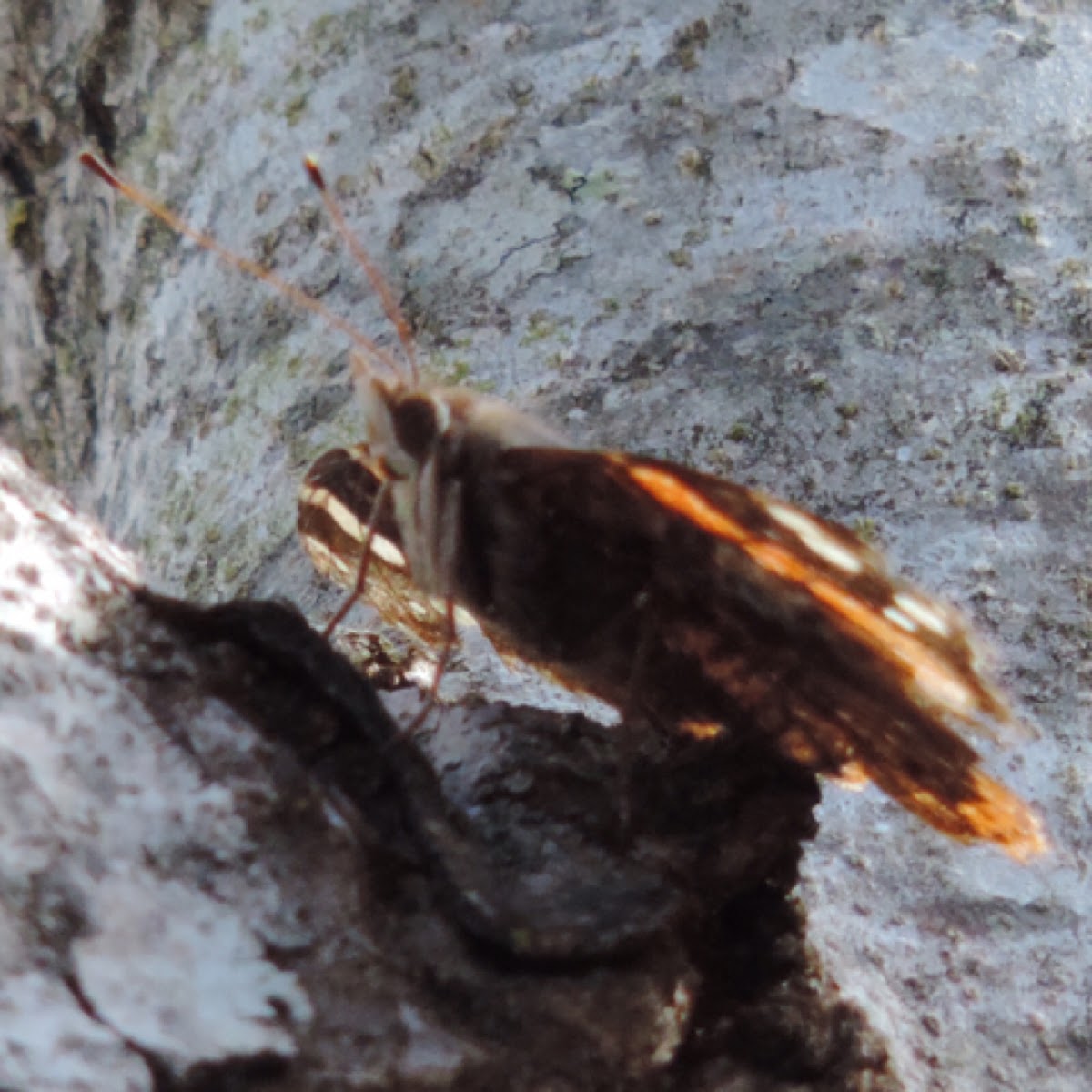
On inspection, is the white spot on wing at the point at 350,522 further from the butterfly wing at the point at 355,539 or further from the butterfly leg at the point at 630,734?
the butterfly leg at the point at 630,734

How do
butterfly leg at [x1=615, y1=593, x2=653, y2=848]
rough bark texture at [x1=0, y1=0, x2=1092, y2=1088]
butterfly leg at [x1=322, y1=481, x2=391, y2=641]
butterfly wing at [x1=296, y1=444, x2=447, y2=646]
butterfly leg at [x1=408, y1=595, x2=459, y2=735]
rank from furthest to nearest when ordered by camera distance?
butterfly wing at [x1=296, y1=444, x2=447, y2=646], butterfly leg at [x1=322, y1=481, x2=391, y2=641], butterfly leg at [x1=408, y1=595, x2=459, y2=735], butterfly leg at [x1=615, y1=593, x2=653, y2=848], rough bark texture at [x1=0, y1=0, x2=1092, y2=1088]

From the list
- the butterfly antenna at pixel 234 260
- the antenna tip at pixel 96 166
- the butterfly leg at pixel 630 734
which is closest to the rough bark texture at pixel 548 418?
the butterfly leg at pixel 630 734

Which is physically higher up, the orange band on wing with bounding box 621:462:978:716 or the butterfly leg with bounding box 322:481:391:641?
the orange band on wing with bounding box 621:462:978:716

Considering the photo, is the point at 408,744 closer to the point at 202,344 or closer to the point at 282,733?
the point at 282,733

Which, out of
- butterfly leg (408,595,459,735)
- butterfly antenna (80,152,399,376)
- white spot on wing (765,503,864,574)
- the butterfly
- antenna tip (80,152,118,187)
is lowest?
butterfly leg (408,595,459,735)

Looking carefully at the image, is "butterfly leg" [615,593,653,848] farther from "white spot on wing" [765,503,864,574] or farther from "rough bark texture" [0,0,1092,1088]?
"white spot on wing" [765,503,864,574]

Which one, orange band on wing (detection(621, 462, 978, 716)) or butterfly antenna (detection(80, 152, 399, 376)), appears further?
butterfly antenna (detection(80, 152, 399, 376))

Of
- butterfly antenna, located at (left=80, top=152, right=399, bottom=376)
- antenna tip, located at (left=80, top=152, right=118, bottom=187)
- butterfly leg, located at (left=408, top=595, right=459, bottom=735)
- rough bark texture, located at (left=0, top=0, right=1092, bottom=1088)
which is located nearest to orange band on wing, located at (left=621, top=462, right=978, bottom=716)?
rough bark texture, located at (left=0, top=0, right=1092, bottom=1088)

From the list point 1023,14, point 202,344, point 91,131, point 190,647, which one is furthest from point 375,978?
point 91,131
